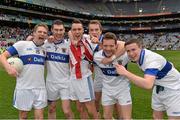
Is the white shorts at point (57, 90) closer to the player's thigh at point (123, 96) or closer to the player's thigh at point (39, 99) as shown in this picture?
the player's thigh at point (39, 99)

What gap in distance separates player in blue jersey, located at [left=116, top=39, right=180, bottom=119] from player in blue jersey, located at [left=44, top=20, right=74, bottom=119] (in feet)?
Result: 6.71

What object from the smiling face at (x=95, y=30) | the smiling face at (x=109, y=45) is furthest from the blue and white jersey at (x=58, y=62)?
the smiling face at (x=109, y=45)

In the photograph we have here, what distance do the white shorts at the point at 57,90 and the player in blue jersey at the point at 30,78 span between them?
0.32m

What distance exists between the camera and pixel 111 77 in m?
7.30

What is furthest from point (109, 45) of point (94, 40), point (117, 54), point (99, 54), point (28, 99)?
point (28, 99)

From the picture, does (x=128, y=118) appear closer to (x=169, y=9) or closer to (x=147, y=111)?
(x=147, y=111)

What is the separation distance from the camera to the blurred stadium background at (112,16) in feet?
199

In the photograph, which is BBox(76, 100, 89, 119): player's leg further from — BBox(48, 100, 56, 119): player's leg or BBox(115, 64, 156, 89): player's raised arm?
BBox(115, 64, 156, 89): player's raised arm

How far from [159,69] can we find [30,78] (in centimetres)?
278

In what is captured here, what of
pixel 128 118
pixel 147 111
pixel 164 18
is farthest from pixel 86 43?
pixel 164 18

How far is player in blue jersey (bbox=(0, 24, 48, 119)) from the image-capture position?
737 cm

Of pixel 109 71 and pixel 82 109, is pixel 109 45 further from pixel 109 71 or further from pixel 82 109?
pixel 82 109

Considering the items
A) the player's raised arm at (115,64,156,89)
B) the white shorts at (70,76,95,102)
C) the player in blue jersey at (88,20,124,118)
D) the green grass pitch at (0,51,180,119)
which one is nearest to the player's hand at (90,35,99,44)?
the player in blue jersey at (88,20,124,118)

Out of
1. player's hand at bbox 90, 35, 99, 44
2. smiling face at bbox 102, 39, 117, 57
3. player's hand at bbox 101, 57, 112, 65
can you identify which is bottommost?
player's hand at bbox 101, 57, 112, 65
